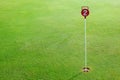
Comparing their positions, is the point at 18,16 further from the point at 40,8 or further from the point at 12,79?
the point at 12,79

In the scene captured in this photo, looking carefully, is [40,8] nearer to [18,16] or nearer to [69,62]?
[18,16]

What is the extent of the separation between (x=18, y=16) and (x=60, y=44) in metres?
3.66

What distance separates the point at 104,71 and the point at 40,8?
6557 millimetres

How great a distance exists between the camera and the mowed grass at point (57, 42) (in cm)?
688

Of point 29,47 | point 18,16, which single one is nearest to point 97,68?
point 29,47

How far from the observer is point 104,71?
683 cm

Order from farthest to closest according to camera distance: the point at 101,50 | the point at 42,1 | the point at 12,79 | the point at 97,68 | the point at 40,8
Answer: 1. the point at 42,1
2. the point at 40,8
3. the point at 101,50
4. the point at 97,68
5. the point at 12,79

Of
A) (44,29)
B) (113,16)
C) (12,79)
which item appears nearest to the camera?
(12,79)

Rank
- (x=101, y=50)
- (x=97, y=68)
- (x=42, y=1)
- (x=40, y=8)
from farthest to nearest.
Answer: (x=42, y=1) < (x=40, y=8) < (x=101, y=50) < (x=97, y=68)

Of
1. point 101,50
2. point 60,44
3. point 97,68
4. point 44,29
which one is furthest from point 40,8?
point 97,68

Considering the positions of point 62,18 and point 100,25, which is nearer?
point 100,25

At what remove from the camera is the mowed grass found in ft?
22.6

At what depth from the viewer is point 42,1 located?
14.1 metres

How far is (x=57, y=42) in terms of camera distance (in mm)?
8633
